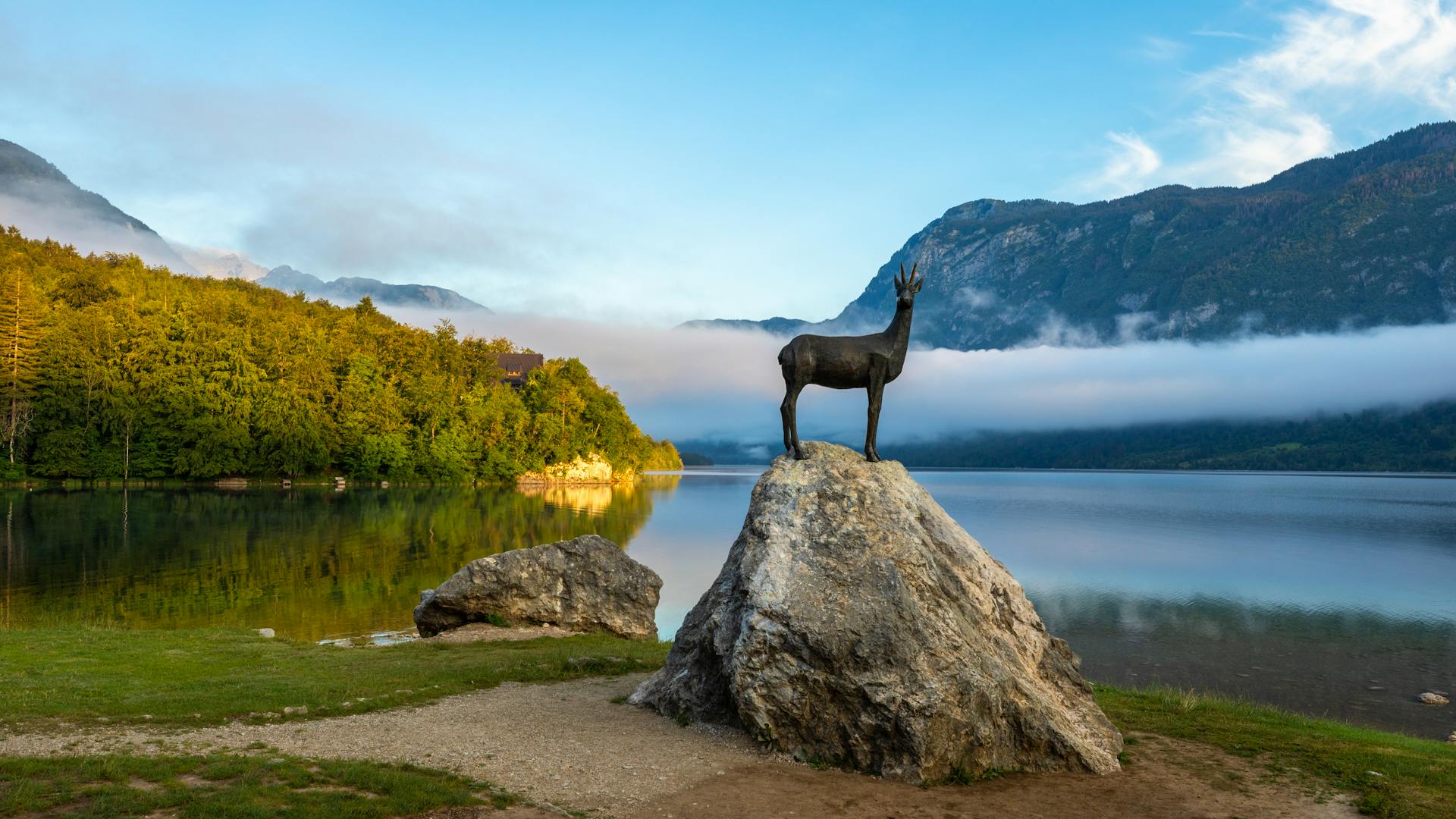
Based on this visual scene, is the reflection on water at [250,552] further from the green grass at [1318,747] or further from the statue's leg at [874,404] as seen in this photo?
the green grass at [1318,747]

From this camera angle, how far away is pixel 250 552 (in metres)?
41.6

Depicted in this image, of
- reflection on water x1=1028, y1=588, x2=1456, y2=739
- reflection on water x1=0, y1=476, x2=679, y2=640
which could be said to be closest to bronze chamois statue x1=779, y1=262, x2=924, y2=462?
reflection on water x1=1028, y1=588, x2=1456, y2=739

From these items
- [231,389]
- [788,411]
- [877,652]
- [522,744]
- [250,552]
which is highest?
[231,389]

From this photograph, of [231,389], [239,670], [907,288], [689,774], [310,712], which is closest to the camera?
[689,774]

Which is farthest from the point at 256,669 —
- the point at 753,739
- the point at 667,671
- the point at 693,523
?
the point at 693,523

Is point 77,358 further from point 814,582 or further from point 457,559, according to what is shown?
point 814,582

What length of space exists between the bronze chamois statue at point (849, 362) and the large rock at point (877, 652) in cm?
119

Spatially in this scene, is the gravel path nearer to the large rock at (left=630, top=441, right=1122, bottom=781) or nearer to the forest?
the large rock at (left=630, top=441, right=1122, bottom=781)

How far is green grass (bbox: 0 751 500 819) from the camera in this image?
8.47 meters

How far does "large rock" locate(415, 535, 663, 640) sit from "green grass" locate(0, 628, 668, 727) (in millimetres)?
1668

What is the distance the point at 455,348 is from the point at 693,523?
65970mm

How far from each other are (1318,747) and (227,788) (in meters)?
16.3

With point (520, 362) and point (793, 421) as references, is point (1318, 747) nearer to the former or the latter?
point (793, 421)

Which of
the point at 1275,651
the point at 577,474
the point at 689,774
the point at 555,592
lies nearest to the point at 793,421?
the point at 689,774
